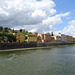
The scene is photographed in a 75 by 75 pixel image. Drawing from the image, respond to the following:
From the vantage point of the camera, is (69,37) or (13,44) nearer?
(13,44)

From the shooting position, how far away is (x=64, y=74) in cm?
1193

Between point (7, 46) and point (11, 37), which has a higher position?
point (11, 37)

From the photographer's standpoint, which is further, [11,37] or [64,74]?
[11,37]

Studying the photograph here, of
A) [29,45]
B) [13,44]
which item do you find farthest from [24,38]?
[13,44]

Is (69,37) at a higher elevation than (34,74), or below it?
higher

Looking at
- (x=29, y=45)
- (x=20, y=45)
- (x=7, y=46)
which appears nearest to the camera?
(x=7, y=46)

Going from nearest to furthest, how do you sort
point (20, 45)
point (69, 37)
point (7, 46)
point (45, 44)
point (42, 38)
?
point (7, 46) → point (20, 45) → point (45, 44) → point (42, 38) → point (69, 37)

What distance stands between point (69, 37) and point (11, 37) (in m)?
94.4

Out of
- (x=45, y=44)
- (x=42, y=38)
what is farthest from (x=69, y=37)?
(x=45, y=44)

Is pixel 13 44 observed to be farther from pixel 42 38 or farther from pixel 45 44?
pixel 42 38

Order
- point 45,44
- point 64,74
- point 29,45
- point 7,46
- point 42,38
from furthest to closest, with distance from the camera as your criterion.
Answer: point 42,38
point 45,44
point 29,45
point 7,46
point 64,74

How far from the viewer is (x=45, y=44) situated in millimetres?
79938

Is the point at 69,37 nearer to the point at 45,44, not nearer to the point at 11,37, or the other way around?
the point at 45,44

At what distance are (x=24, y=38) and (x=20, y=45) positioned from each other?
21544 mm
